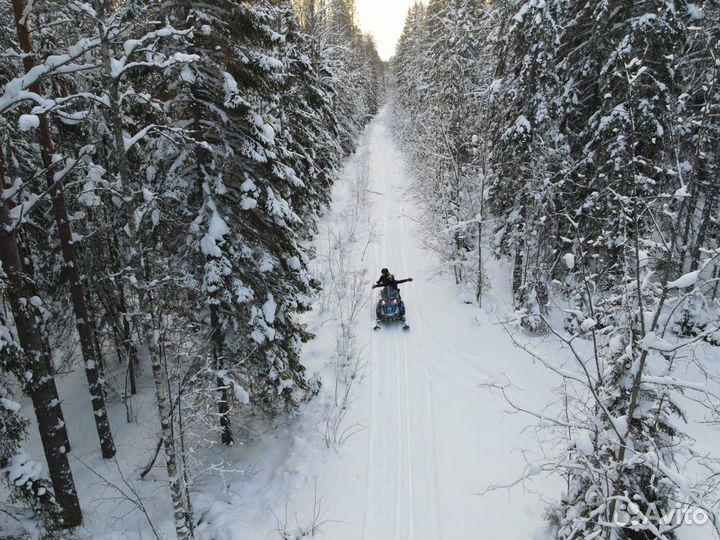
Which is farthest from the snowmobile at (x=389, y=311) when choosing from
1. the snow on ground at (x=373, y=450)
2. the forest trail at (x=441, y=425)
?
the snow on ground at (x=373, y=450)

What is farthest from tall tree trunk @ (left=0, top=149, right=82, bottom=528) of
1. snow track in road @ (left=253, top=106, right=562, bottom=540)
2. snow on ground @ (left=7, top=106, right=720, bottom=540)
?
snow track in road @ (left=253, top=106, right=562, bottom=540)

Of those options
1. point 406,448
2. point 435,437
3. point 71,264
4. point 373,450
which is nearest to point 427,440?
point 435,437

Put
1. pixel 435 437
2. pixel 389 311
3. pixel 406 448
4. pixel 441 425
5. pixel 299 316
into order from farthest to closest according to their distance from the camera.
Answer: pixel 299 316 < pixel 389 311 < pixel 441 425 < pixel 435 437 < pixel 406 448

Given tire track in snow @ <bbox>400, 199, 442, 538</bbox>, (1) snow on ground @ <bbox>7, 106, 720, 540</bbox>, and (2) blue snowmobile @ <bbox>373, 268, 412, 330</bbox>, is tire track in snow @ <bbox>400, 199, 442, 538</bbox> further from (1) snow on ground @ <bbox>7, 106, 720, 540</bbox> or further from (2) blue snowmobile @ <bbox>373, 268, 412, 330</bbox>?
(2) blue snowmobile @ <bbox>373, 268, 412, 330</bbox>

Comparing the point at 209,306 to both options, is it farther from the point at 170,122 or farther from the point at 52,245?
the point at 52,245

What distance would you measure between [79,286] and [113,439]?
507 cm

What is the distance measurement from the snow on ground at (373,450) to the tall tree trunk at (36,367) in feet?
3.39

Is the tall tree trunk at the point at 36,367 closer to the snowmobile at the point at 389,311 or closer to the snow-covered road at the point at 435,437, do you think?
the snow-covered road at the point at 435,437

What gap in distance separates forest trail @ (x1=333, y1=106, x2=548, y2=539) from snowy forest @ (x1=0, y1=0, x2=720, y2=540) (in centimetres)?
6

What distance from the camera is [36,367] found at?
8.10 meters

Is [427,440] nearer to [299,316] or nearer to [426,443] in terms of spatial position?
[426,443]

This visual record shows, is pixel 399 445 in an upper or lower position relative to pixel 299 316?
lower

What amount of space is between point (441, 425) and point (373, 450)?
182 cm

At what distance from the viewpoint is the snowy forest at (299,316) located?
5.68m
